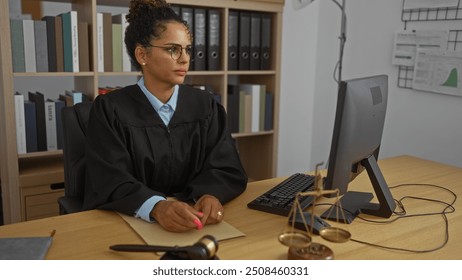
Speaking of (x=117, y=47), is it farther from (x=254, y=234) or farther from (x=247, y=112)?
(x=254, y=234)

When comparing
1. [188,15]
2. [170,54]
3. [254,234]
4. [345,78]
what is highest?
[188,15]

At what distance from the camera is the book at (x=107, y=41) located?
238cm

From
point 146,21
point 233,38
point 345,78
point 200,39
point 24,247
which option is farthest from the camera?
point 345,78

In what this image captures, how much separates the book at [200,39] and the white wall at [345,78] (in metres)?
0.84

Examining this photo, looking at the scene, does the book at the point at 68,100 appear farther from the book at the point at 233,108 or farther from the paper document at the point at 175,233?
the paper document at the point at 175,233

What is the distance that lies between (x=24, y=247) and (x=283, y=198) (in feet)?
2.39

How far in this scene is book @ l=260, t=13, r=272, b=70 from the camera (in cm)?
290

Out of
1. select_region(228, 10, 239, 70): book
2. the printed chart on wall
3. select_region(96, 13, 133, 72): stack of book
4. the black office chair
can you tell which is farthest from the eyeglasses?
the printed chart on wall

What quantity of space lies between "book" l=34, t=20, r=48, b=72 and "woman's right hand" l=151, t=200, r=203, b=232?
4.65ft

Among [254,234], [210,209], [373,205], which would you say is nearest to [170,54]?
[210,209]

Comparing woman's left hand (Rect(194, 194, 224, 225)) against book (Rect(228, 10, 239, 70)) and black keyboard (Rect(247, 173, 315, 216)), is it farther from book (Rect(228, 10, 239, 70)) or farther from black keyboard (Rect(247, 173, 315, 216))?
book (Rect(228, 10, 239, 70))

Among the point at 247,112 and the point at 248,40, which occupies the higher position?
the point at 248,40

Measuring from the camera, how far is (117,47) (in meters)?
2.46

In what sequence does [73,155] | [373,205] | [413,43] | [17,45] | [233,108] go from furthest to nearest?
[233,108] < [413,43] < [17,45] < [73,155] < [373,205]
